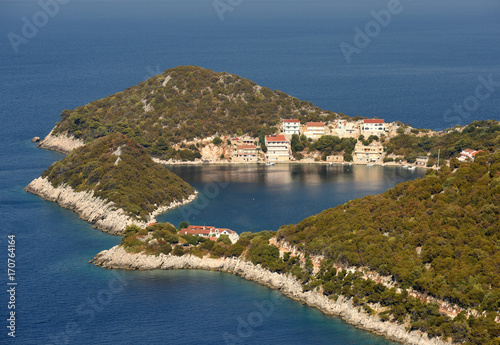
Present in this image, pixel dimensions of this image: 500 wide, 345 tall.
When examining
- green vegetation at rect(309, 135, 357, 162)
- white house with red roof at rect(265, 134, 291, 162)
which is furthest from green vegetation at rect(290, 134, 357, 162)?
white house with red roof at rect(265, 134, 291, 162)

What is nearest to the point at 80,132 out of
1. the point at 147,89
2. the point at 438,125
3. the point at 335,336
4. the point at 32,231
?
the point at 147,89

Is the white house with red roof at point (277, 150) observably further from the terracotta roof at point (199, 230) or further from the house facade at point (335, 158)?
the terracotta roof at point (199, 230)

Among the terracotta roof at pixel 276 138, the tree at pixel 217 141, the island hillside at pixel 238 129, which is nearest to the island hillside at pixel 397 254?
the island hillside at pixel 238 129

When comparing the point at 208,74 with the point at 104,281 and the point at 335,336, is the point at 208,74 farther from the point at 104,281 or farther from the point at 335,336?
the point at 335,336

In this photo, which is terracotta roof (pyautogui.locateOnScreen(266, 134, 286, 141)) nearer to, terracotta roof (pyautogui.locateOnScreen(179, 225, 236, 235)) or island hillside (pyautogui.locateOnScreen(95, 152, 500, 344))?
terracotta roof (pyautogui.locateOnScreen(179, 225, 236, 235))

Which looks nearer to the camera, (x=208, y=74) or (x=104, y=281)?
(x=104, y=281)

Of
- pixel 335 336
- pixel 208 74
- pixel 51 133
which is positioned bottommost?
pixel 335 336
